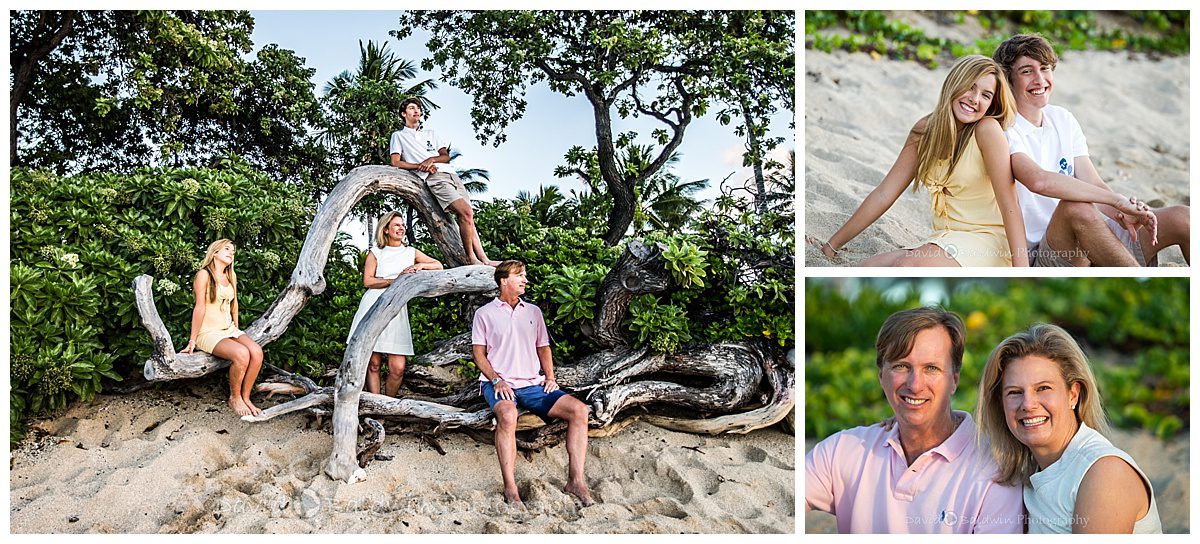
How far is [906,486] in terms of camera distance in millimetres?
3400

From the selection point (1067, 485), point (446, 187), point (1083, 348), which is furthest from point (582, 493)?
point (1083, 348)

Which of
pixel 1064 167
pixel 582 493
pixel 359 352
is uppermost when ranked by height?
pixel 1064 167

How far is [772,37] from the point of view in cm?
569

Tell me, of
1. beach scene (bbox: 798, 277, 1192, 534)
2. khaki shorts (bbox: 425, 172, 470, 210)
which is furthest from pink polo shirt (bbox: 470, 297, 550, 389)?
beach scene (bbox: 798, 277, 1192, 534)

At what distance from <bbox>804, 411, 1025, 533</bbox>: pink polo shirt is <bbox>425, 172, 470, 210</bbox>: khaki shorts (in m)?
2.54

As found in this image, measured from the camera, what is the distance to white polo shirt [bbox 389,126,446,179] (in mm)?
4797

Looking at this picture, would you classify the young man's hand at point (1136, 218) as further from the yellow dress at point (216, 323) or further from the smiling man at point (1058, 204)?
the yellow dress at point (216, 323)

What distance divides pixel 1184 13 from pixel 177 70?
711 cm

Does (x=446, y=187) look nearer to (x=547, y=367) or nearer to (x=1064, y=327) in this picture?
(x=547, y=367)

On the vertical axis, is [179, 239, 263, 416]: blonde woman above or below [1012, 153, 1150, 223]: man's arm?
below

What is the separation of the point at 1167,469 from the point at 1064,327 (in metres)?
0.76

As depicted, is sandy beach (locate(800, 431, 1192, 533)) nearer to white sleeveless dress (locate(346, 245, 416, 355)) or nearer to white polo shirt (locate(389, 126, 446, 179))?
white sleeveless dress (locate(346, 245, 416, 355))

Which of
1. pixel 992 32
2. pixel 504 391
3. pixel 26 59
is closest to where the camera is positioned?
pixel 504 391

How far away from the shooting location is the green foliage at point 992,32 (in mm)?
5285
